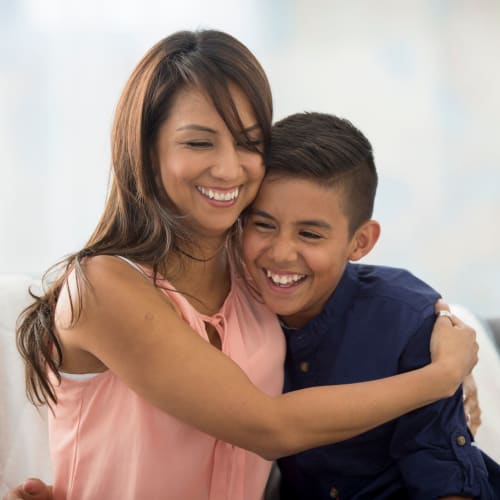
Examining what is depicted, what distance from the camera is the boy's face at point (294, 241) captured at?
1366 millimetres

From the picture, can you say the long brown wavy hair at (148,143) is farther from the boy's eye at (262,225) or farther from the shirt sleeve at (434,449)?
the shirt sleeve at (434,449)

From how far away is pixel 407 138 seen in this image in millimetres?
2424

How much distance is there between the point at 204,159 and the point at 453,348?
0.53 metres

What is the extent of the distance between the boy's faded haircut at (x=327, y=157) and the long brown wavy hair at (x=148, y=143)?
6 cm

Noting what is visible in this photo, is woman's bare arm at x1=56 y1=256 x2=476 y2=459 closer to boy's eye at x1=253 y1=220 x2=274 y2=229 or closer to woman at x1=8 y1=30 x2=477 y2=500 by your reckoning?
woman at x1=8 y1=30 x2=477 y2=500

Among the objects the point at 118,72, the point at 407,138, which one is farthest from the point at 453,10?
the point at 118,72

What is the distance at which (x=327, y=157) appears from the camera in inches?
54.6

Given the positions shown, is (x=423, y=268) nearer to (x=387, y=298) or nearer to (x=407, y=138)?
(x=407, y=138)

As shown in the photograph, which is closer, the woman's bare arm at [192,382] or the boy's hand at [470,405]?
the woman's bare arm at [192,382]

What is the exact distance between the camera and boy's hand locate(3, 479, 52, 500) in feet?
4.49

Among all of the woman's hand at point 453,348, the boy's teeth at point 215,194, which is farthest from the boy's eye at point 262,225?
the woman's hand at point 453,348

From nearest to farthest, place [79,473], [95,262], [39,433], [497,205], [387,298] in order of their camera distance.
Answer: [95,262]
[79,473]
[387,298]
[39,433]
[497,205]

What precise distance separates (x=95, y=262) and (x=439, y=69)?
1575 mm

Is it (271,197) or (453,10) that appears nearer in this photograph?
(271,197)
